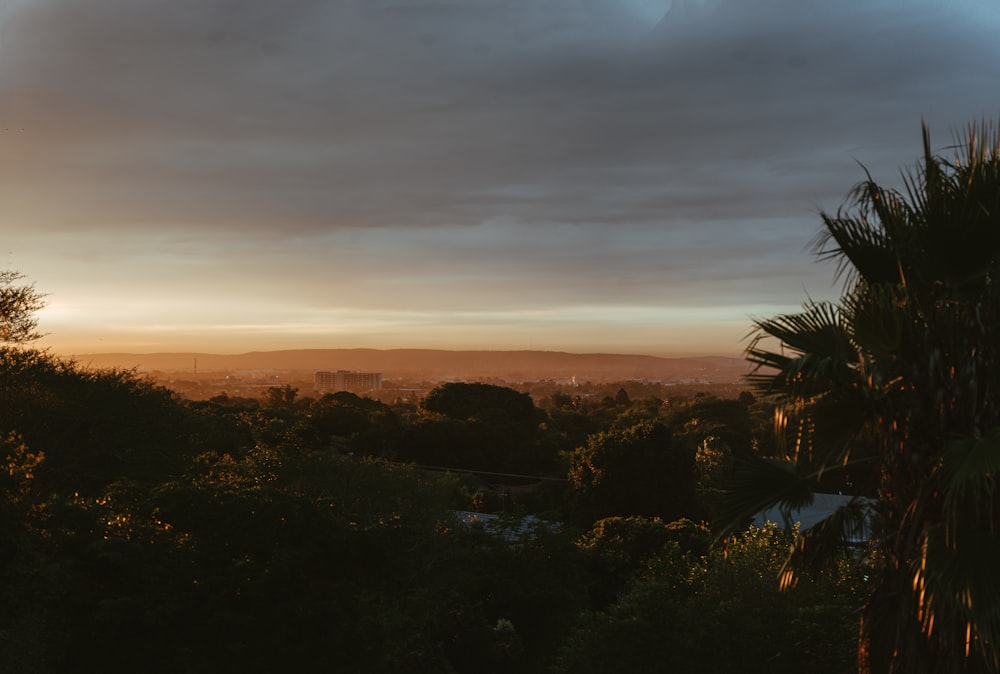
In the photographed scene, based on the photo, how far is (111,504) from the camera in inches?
701

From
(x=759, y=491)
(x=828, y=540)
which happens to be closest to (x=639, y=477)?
(x=828, y=540)

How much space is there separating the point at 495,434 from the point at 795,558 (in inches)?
2150

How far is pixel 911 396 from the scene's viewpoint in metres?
7.59

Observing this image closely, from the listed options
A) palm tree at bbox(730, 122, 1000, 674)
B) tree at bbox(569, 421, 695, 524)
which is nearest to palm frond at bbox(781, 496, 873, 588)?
palm tree at bbox(730, 122, 1000, 674)

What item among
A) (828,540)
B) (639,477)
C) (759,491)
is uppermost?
(759,491)

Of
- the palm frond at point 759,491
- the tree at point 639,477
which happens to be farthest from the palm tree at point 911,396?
the tree at point 639,477

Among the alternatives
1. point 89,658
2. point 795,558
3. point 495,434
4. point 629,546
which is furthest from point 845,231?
point 495,434

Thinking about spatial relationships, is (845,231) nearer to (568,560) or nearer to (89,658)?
(89,658)

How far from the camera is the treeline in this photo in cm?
1448

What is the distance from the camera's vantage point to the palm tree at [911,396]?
7.20 m

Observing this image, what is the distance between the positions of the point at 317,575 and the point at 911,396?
1245cm

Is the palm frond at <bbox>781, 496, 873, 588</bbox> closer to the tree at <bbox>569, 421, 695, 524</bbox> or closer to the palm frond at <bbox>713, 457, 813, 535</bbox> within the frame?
the palm frond at <bbox>713, 457, 813, 535</bbox>

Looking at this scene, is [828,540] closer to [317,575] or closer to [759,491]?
[759,491]

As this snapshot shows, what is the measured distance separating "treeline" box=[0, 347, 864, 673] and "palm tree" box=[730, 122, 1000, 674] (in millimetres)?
1027
